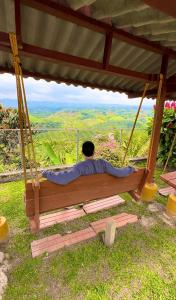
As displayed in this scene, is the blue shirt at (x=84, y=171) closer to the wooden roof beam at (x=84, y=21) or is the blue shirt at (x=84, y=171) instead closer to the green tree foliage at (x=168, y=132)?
the wooden roof beam at (x=84, y=21)

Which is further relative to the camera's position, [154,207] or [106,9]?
[154,207]

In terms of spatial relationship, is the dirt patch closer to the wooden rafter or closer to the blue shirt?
the blue shirt

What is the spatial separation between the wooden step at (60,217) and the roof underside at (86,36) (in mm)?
2325

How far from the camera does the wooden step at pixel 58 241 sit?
2424 mm

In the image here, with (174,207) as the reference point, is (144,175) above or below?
above

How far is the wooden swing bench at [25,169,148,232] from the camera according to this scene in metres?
2.08

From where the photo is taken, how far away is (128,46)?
2697mm

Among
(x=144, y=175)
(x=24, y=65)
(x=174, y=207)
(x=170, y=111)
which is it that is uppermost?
(x=24, y=65)

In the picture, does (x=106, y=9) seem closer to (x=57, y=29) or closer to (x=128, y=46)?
(x=57, y=29)

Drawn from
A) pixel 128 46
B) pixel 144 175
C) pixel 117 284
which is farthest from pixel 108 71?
pixel 117 284

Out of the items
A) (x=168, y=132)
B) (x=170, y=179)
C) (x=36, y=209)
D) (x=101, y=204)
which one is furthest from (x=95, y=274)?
(x=168, y=132)

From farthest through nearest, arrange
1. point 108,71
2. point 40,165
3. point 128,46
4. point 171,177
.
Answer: point 40,165 < point 171,177 < point 128,46 < point 108,71

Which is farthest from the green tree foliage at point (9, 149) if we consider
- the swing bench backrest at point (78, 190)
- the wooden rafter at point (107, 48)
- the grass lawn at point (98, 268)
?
the wooden rafter at point (107, 48)

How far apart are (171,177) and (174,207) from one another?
0.54 meters
